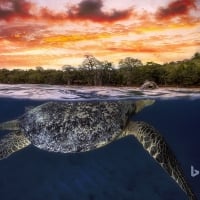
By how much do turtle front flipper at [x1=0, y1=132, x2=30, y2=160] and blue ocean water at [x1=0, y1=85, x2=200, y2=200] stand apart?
8.24 ft

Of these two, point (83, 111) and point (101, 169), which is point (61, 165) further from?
point (83, 111)

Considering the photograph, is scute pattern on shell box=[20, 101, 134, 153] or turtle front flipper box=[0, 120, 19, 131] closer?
scute pattern on shell box=[20, 101, 134, 153]

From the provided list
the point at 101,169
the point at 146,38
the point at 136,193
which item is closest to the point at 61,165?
the point at 101,169

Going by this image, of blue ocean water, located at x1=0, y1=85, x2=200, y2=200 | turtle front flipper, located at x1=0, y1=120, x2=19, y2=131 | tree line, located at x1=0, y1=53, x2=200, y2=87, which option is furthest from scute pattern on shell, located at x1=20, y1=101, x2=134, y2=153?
blue ocean water, located at x1=0, y1=85, x2=200, y2=200

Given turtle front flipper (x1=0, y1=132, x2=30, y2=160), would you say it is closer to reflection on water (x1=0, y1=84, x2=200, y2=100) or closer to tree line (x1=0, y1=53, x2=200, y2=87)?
reflection on water (x1=0, y1=84, x2=200, y2=100)

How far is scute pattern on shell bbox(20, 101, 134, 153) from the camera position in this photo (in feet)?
7.23

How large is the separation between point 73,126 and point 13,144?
451 mm

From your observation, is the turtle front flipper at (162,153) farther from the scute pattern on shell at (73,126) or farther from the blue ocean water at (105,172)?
the blue ocean water at (105,172)

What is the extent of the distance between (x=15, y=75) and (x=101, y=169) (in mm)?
4190

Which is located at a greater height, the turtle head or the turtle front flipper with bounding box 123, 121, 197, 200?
the turtle head

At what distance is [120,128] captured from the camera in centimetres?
231

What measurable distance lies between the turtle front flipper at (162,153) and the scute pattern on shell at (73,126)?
14 centimetres

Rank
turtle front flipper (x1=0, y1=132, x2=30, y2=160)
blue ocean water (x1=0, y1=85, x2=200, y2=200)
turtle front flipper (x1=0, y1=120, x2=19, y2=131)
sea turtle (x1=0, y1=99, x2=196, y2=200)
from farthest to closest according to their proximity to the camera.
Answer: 1. blue ocean water (x1=0, y1=85, x2=200, y2=200)
2. turtle front flipper (x1=0, y1=120, x2=19, y2=131)
3. turtle front flipper (x1=0, y1=132, x2=30, y2=160)
4. sea turtle (x1=0, y1=99, x2=196, y2=200)

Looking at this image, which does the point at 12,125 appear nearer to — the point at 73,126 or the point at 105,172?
the point at 73,126
